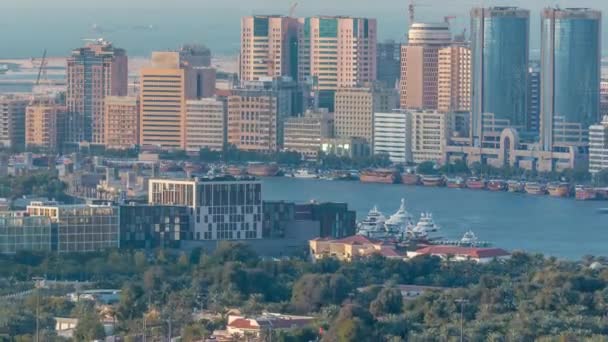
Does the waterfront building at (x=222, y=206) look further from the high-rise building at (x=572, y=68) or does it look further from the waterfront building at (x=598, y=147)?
the high-rise building at (x=572, y=68)

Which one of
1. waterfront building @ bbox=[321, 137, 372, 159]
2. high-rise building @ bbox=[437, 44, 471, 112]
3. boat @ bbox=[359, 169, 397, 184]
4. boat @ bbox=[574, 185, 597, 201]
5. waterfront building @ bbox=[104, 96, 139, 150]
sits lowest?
boat @ bbox=[574, 185, 597, 201]

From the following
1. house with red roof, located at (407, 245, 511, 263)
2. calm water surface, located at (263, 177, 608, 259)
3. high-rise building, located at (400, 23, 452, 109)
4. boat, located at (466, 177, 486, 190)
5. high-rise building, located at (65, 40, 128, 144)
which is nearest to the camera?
house with red roof, located at (407, 245, 511, 263)

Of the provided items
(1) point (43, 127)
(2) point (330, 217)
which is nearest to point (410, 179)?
(1) point (43, 127)

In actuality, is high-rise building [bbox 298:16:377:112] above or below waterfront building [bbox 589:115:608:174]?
above

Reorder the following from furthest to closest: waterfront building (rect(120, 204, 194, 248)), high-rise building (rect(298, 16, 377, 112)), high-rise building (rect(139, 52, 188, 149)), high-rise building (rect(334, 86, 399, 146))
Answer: high-rise building (rect(298, 16, 377, 112)) < high-rise building (rect(139, 52, 188, 149)) < high-rise building (rect(334, 86, 399, 146)) < waterfront building (rect(120, 204, 194, 248))

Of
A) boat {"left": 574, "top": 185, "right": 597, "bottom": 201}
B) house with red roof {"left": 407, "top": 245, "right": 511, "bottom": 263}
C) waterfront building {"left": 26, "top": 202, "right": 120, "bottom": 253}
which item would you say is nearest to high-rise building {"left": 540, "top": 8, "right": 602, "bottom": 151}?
boat {"left": 574, "top": 185, "right": 597, "bottom": 201}

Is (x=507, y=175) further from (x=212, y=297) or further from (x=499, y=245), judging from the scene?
(x=212, y=297)

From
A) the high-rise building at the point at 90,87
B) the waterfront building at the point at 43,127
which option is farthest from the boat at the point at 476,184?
the high-rise building at the point at 90,87

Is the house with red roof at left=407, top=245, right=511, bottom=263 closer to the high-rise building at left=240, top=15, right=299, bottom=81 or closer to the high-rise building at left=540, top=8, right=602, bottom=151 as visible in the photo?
the high-rise building at left=540, top=8, right=602, bottom=151
